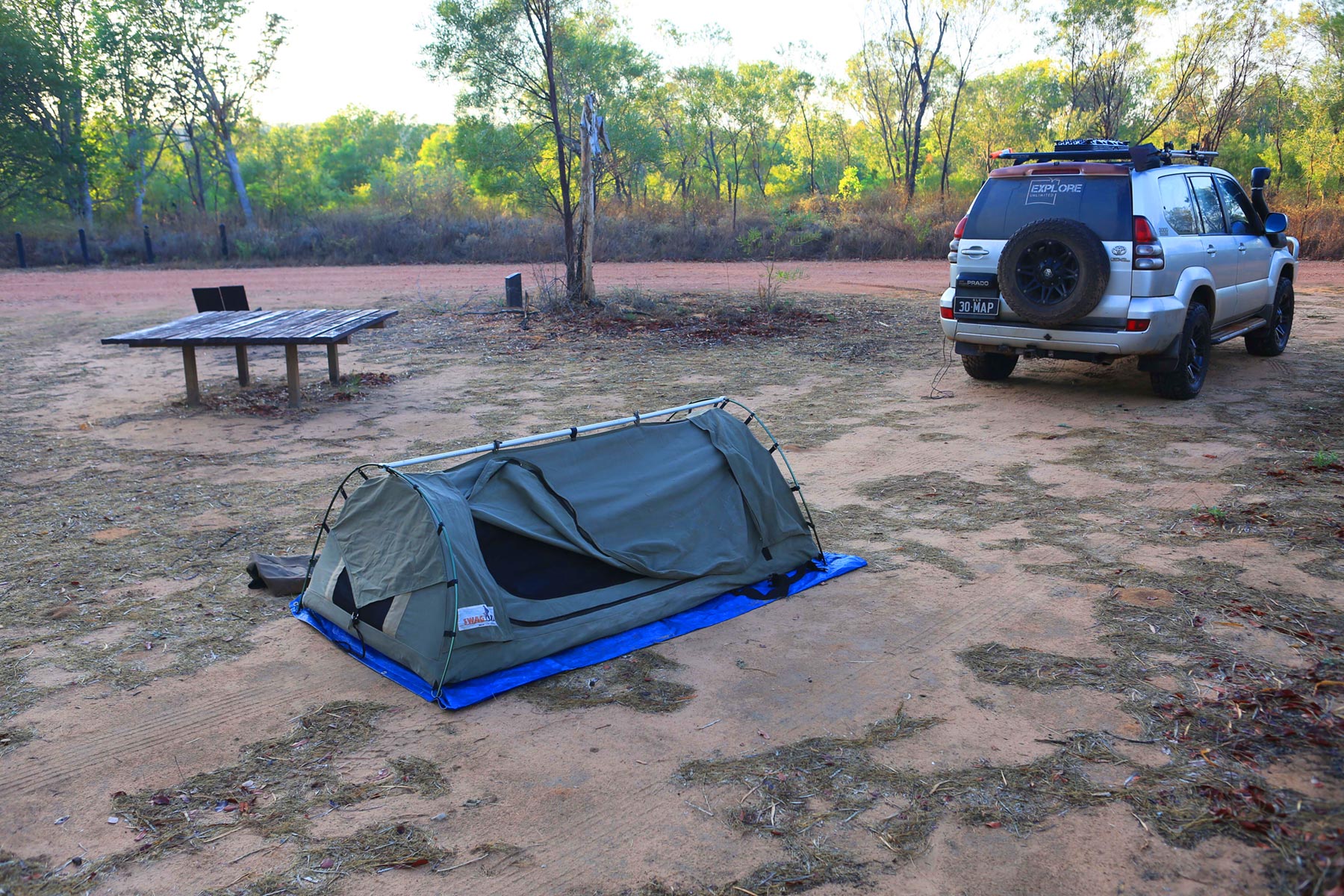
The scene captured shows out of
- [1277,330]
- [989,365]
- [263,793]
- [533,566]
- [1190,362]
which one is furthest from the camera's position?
[1277,330]

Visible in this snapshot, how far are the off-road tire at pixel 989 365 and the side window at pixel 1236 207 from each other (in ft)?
7.68

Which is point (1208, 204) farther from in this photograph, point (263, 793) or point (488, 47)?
point (488, 47)

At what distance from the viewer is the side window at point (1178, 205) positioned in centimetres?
823

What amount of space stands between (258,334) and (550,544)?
227 inches

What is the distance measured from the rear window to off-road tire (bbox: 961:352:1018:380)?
4.61ft

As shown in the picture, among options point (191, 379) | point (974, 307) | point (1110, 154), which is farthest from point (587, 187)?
point (1110, 154)

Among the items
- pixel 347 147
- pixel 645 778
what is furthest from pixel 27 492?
pixel 347 147

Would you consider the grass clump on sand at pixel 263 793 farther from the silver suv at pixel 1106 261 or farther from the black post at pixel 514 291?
the black post at pixel 514 291

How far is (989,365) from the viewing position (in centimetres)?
971

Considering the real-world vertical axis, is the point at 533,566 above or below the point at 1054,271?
below

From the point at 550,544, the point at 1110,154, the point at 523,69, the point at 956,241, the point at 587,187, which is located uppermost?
the point at 523,69

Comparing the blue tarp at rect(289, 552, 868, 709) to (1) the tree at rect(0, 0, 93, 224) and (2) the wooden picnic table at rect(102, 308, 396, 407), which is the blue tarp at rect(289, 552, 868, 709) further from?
(1) the tree at rect(0, 0, 93, 224)

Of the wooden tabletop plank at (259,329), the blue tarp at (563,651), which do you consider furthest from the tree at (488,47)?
the blue tarp at (563,651)

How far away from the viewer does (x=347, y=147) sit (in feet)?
169
